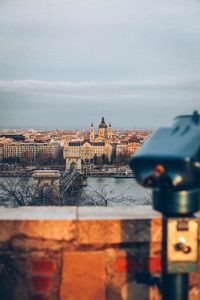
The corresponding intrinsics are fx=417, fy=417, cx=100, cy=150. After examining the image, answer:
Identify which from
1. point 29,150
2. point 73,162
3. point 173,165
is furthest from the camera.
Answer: point 29,150

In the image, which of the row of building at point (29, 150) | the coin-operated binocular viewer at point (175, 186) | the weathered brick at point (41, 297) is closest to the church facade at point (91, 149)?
the row of building at point (29, 150)

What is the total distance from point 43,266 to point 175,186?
2.54 ft

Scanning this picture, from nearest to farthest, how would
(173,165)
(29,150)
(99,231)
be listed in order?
(173,165) < (99,231) < (29,150)

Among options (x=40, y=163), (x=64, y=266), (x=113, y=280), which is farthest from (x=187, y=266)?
(x=40, y=163)

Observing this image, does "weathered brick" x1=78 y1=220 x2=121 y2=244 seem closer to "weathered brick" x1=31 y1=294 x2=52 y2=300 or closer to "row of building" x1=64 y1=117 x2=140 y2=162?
"weathered brick" x1=31 y1=294 x2=52 y2=300

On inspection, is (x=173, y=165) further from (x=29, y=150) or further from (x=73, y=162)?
(x=29, y=150)

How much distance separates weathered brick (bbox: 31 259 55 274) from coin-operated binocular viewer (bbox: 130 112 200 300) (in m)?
0.53

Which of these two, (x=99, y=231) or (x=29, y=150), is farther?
(x=29, y=150)

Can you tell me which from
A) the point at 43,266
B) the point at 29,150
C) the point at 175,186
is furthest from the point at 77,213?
the point at 29,150

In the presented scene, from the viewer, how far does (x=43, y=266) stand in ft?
5.71

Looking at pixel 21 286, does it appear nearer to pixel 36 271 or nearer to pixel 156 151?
pixel 36 271

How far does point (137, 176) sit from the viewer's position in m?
1.31

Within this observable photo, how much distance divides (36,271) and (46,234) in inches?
6.4

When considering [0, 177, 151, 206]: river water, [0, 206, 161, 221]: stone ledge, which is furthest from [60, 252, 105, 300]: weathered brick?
[0, 177, 151, 206]: river water
